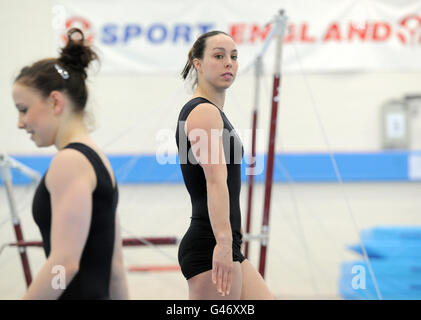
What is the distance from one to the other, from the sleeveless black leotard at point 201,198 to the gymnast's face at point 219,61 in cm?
5

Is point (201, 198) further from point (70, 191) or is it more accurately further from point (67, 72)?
point (67, 72)

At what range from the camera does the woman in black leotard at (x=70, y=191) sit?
2.93 ft

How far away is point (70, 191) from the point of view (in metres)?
0.90

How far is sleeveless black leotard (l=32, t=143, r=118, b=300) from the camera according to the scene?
94 cm

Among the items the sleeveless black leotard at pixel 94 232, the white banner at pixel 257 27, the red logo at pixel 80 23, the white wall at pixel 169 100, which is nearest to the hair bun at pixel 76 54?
the sleeveless black leotard at pixel 94 232

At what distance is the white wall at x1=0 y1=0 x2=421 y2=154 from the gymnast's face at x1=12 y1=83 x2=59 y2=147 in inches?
81.2

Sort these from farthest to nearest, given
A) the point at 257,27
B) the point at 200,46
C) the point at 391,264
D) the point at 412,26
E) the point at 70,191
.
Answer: the point at 412,26
the point at 257,27
the point at 391,264
the point at 200,46
the point at 70,191

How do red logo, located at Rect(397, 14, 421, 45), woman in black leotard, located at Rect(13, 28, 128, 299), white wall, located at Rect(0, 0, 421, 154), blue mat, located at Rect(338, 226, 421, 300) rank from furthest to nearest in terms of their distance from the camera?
1. red logo, located at Rect(397, 14, 421, 45)
2. white wall, located at Rect(0, 0, 421, 154)
3. blue mat, located at Rect(338, 226, 421, 300)
4. woman in black leotard, located at Rect(13, 28, 128, 299)

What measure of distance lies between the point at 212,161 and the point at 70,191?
0.28 meters

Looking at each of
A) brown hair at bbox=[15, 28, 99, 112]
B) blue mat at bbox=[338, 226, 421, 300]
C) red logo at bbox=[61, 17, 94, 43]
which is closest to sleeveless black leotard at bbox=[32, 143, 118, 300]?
brown hair at bbox=[15, 28, 99, 112]

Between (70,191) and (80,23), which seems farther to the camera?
(80,23)

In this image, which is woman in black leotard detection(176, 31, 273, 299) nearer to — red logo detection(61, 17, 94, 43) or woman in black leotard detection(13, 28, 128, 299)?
woman in black leotard detection(13, 28, 128, 299)

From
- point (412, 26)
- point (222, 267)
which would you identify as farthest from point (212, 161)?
point (412, 26)
